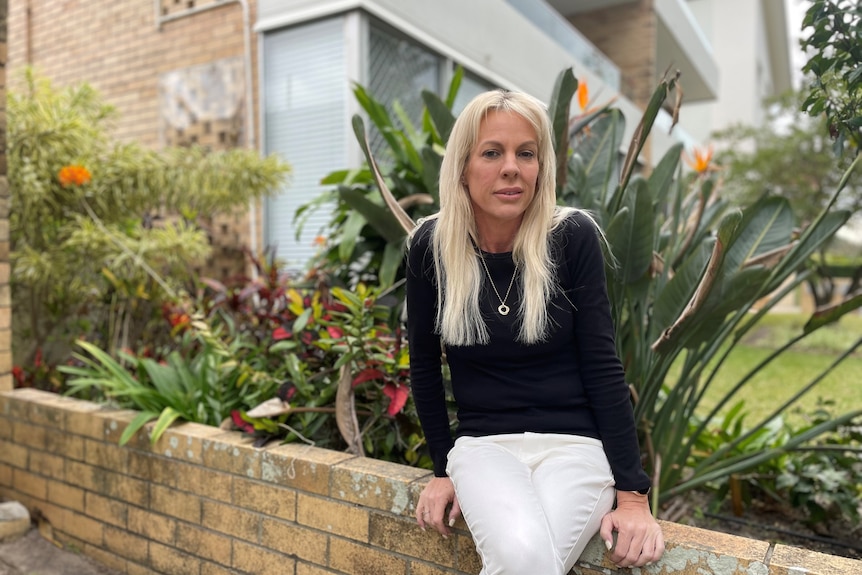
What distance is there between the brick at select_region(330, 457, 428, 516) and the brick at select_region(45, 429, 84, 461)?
1.40m

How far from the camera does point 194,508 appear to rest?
2469 mm

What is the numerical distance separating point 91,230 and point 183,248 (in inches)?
18.4

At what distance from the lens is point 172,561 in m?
2.55

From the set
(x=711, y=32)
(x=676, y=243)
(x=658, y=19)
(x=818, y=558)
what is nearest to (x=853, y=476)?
(x=676, y=243)

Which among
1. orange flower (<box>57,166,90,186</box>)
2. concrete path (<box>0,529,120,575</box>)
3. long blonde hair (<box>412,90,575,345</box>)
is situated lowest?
concrete path (<box>0,529,120,575</box>)

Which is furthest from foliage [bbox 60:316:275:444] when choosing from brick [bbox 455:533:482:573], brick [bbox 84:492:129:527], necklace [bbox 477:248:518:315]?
necklace [bbox 477:248:518:315]

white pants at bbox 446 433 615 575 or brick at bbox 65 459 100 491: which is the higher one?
white pants at bbox 446 433 615 575

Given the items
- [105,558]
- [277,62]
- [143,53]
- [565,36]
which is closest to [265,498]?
[105,558]

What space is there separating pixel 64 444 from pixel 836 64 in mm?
3167

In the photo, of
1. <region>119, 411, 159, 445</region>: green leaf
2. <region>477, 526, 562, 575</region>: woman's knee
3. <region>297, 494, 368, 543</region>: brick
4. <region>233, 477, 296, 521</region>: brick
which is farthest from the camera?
<region>119, 411, 159, 445</region>: green leaf

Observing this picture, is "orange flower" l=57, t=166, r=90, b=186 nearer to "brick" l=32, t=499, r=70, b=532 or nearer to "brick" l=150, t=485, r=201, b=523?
"brick" l=32, t=499, r=70, b=532

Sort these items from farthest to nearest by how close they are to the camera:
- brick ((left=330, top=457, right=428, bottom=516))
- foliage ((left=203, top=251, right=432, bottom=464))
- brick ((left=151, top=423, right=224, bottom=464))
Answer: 1. brick ((left=151, top=423, right=224, bottom=464))
2. foliage ((left=203, top=251, right=432, bottom=464))
3. brick ((left=330, top=457, right=428, bottom=516))

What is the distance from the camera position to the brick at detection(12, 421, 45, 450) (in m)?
3.06

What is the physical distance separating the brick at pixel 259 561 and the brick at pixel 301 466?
0.24 m
